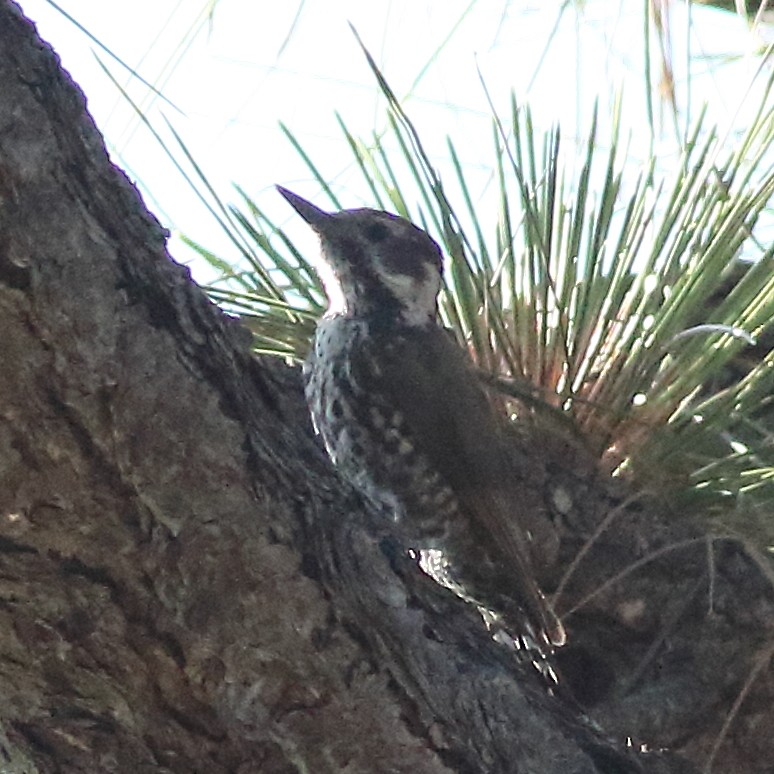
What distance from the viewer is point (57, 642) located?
3.60ft

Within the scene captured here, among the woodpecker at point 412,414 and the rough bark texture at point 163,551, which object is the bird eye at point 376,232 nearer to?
the woodpecker at point 412,414

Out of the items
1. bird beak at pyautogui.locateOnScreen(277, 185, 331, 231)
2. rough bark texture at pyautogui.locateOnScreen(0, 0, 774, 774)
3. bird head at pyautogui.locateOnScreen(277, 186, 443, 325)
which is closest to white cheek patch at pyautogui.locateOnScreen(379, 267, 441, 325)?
bird head at pyautogui.locateOnScreen(277, 186, 443, 325)

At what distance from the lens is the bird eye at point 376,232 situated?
232 cm

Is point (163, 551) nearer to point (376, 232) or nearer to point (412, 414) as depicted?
point (412, 414)

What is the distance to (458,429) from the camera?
203 cm

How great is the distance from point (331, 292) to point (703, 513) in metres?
0.87

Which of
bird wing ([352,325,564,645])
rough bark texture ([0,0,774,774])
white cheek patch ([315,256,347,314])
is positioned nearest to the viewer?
rough bark texture ([0,0,774,774])

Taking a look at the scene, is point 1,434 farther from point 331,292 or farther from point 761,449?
point 331,292

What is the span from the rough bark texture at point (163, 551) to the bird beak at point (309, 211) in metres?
1.00

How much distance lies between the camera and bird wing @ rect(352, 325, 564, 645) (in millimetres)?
1785

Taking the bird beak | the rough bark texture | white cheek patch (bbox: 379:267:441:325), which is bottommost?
the rough bark texture

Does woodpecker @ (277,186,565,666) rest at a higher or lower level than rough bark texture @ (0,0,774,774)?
higher

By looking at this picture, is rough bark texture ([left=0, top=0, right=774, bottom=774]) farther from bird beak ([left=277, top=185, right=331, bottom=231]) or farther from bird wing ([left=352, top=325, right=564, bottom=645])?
bird beak ([left=277, top=185, right=331, bottom=231])

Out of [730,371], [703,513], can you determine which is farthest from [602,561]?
[730,371]
